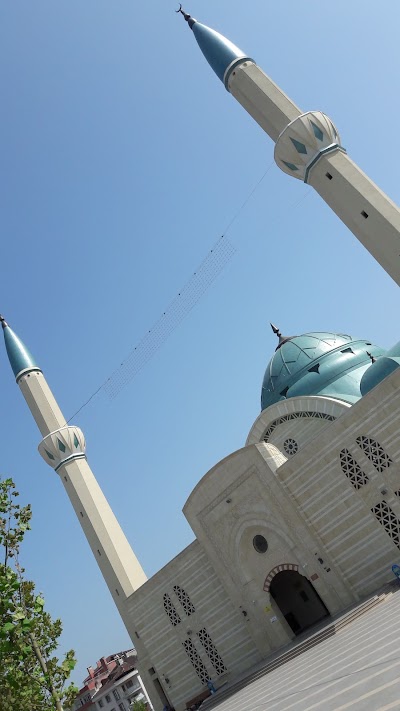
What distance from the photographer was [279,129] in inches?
821

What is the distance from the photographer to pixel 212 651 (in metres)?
20.0

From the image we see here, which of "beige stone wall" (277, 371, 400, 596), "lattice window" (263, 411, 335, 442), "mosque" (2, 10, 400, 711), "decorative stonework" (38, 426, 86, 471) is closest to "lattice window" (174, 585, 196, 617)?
"mosque" (2, 10, 400, 711)

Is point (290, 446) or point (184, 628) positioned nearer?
point (184, 628)

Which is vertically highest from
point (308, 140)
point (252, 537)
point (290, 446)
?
point (308, 140)

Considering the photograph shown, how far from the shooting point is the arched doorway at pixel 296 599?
2038cm

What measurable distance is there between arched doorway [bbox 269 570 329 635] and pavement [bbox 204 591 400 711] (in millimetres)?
4631

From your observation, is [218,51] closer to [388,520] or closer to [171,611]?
[388,520]

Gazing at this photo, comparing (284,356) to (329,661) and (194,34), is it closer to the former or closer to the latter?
(194,34)

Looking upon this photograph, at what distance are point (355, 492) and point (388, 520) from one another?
3.60 ft

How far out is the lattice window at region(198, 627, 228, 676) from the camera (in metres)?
19.7

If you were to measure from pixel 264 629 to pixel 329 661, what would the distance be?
8.29 m

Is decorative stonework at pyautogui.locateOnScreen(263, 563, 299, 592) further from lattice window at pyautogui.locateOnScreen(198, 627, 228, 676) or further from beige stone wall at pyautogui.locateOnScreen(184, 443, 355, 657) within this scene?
lattice window at pyautogui.locateOnScreen(198, 627, 228, 676)

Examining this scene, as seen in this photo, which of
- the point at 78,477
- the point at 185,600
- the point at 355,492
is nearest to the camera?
the point at 355,492

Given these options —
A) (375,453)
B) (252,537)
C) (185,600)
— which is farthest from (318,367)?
(185,600)
